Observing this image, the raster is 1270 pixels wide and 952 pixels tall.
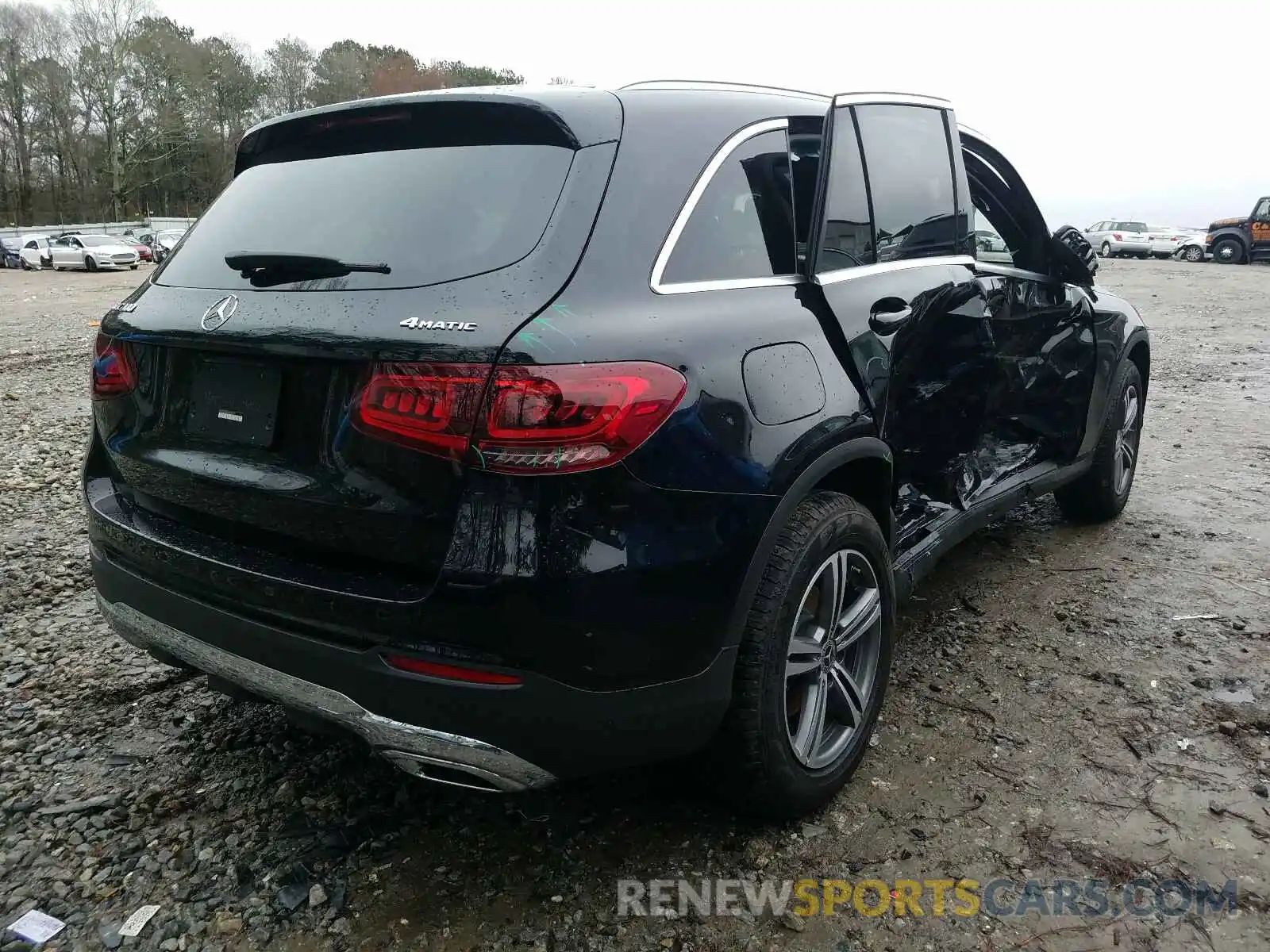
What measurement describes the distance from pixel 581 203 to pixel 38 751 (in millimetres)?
2271

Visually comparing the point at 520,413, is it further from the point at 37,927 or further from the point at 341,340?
the point at 37,927

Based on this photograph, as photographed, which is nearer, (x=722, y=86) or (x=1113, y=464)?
(x=722, y=86)

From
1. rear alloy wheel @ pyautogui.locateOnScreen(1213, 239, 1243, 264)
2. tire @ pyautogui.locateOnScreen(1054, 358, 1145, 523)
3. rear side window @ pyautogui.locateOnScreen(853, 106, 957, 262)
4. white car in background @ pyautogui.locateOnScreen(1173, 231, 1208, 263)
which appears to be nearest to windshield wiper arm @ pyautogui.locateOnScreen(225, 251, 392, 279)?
rear side window @ pyautogui.locateOnScreen(853, 106, 957, 262)

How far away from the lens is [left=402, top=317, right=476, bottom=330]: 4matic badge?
1948 millimetres

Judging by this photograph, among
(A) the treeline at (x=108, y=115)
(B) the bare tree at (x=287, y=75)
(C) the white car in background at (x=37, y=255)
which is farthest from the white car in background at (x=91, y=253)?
(B) the bare tree at (x=287, y=75)

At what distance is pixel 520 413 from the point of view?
1883mm

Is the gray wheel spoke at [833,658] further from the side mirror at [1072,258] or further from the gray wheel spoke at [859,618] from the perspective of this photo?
the side mirror at [1072,258]

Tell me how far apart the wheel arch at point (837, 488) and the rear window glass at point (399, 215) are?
81cm

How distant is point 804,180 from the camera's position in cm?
274

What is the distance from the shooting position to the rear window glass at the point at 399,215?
6.97 ft

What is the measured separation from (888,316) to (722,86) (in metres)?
0.78

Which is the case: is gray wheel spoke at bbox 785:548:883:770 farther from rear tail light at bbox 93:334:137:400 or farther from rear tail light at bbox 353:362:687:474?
rear tail light at bbox 93:334:137:400

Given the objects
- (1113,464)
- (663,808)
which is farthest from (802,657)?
(1113,464)

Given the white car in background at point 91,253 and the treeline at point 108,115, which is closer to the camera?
the white car in background at point 91,253
